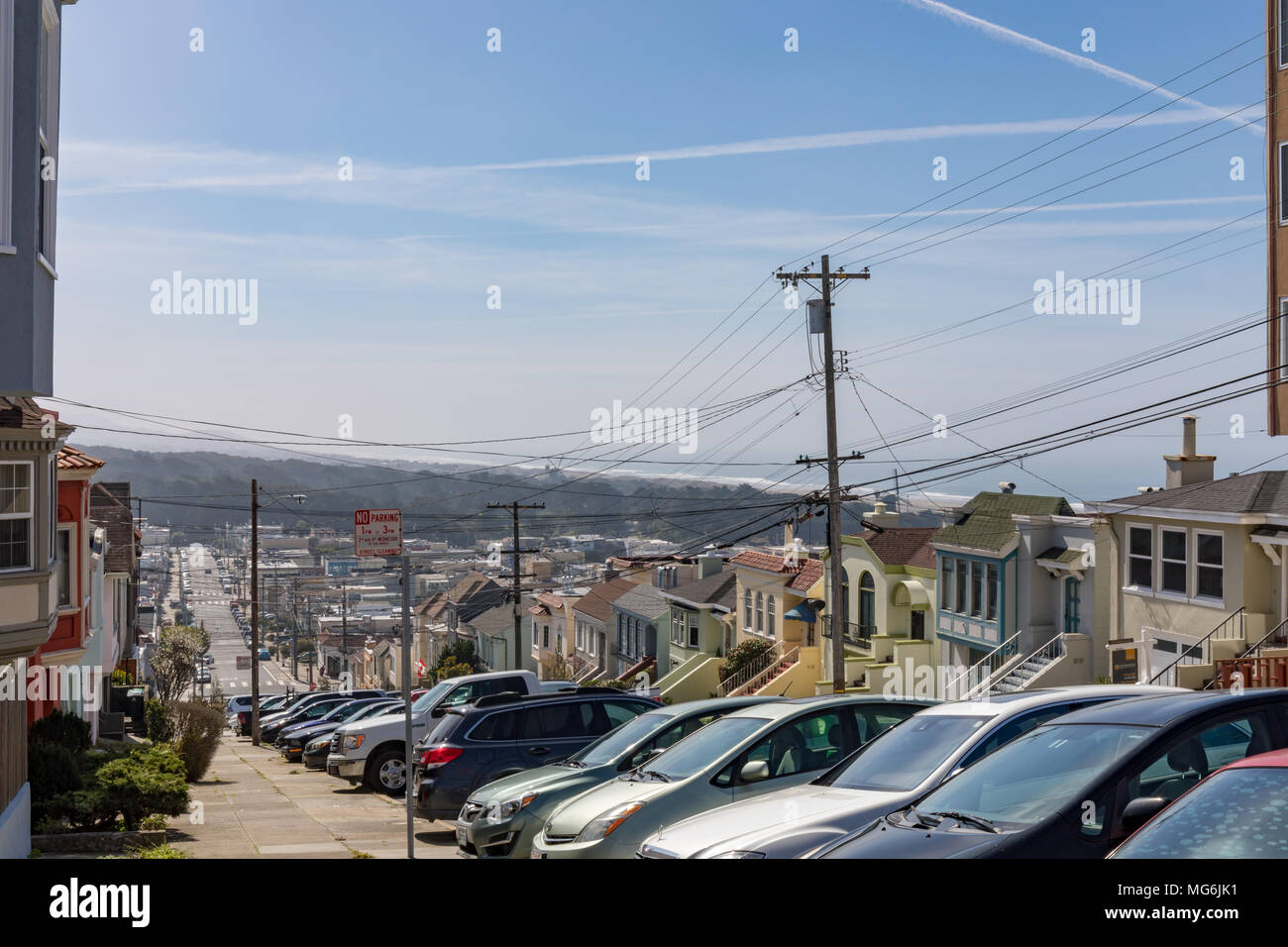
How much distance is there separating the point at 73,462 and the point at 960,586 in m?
28.5

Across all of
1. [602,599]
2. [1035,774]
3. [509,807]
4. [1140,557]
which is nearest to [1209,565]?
[1140,557]

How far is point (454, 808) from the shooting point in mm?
15445

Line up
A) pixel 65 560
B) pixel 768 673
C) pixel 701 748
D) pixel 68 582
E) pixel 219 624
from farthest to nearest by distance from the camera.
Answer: pixel 219 624
pixel 768 673
pixel 65 560
pixel 68 582
pixel 701 748

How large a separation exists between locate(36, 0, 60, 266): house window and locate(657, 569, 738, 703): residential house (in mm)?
42719

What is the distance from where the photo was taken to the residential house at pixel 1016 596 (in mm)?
35016

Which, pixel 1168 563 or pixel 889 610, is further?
pixel 889 610

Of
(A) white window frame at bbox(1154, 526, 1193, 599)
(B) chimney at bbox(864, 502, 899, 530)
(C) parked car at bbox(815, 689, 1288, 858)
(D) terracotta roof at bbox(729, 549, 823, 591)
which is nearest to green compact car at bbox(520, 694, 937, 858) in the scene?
(C) parked car at bbox(815, 689, 1288, 858)

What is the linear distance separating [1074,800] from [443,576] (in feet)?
432

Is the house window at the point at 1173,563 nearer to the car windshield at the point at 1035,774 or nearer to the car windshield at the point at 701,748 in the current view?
the car windshield at the point at 701,748

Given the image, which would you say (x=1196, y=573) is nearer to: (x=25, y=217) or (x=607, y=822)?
(x=607, y=822)

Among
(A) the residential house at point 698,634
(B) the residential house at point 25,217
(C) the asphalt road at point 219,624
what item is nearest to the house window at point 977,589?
(A) the residential house at point 698,634

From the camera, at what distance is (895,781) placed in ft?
28.7

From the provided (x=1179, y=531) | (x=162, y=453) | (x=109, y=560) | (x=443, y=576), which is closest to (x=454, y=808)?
(x=1179, y=531)
